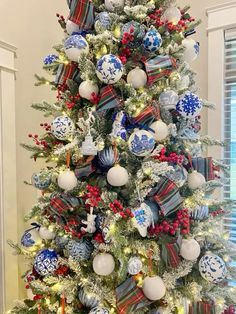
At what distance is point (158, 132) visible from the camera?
1247mm

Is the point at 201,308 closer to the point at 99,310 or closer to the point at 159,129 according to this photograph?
the point at 99,310

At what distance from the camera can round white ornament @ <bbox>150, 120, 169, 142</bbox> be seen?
1244 mm

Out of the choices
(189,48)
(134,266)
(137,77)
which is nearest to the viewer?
(134,266)

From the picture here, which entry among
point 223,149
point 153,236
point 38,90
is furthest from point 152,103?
point 38,90

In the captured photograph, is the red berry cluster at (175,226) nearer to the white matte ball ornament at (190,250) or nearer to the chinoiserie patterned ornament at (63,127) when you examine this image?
the white matte ball ornament at (190,250)

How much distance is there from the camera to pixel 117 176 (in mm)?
1176

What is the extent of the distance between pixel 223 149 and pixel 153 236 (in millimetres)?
876

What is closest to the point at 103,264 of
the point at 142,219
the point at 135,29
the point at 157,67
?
the point at 142,219

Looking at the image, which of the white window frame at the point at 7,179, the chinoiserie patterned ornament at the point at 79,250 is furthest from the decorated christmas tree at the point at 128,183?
the white window frame at the point at 7,179

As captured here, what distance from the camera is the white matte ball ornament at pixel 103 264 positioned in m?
1.16

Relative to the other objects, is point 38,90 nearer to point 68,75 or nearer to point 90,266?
point 68,75

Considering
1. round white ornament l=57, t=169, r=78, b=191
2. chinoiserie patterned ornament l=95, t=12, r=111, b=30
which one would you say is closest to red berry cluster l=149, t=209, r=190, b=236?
round white ornament l=57, t=169, r=78, b=191

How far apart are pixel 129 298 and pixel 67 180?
491 mm

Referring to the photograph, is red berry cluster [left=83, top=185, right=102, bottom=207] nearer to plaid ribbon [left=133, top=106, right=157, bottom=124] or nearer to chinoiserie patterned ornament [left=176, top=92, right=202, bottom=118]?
plaid ribbon [left=133, top=106, right=157, bottom=124]
